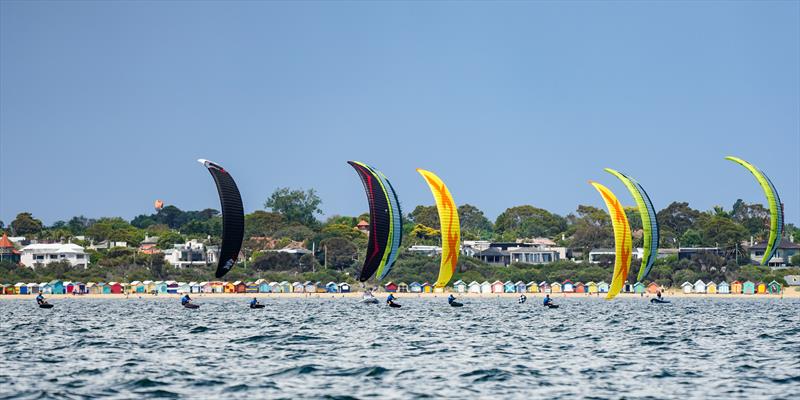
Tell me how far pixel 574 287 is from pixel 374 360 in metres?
95.0

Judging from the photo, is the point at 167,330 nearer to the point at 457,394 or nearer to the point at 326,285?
the point at 457,394

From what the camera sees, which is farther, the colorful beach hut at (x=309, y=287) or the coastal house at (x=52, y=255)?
the coastal house at (x=52, y=255)

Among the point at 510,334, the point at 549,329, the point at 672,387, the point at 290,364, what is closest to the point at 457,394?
the point at 672,387

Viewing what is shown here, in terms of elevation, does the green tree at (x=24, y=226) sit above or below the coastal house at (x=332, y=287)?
above

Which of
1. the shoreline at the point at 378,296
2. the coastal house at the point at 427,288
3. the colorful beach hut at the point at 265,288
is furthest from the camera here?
the colorful beach hut at the point at 265,288

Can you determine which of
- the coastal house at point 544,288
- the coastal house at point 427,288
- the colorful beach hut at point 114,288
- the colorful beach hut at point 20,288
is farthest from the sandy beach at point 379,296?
the colorful beach hut at point 20,288

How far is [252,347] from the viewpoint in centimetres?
4188

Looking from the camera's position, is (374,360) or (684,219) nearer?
(374,360)

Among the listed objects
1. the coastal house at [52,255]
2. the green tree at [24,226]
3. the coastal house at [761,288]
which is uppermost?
the green tree at [24,226]

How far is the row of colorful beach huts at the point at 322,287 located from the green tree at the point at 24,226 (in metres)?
62.9

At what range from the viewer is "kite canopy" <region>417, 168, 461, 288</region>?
70.9 m

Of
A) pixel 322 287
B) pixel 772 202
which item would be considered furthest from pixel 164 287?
pixel 772 202

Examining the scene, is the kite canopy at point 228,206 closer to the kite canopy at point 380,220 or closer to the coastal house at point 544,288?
the kite canopy at point 380,220

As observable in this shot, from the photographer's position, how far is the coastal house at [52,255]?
149 m
